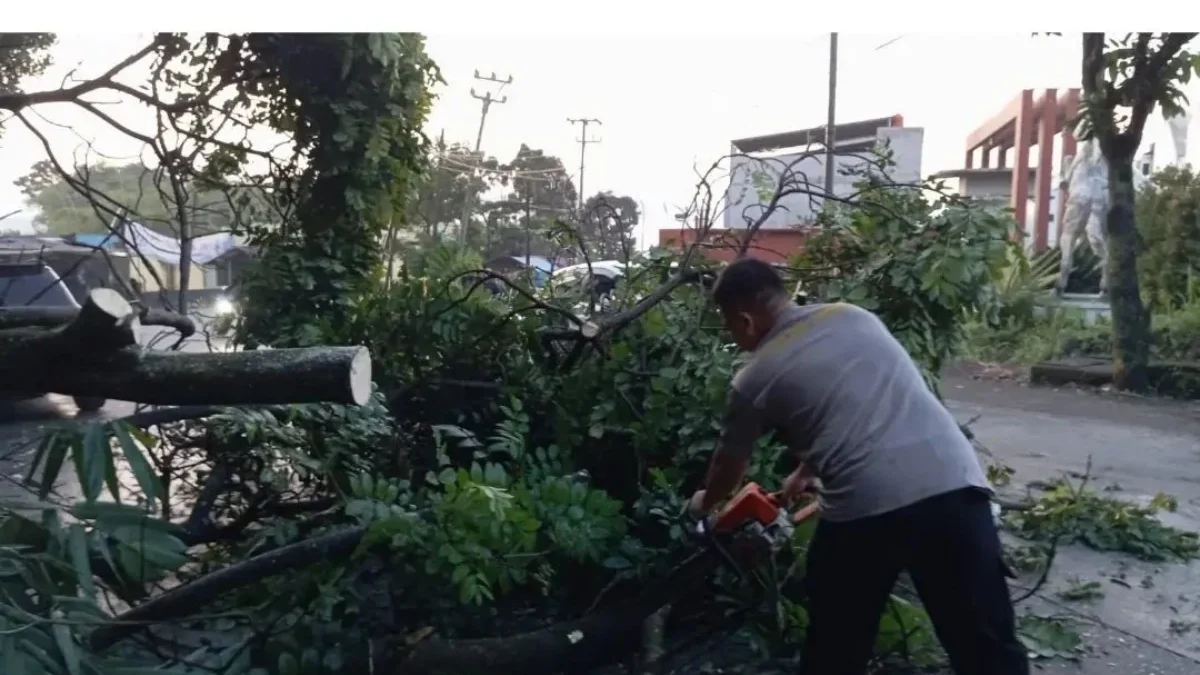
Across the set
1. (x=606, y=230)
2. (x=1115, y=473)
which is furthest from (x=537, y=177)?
(x=606, y=230)

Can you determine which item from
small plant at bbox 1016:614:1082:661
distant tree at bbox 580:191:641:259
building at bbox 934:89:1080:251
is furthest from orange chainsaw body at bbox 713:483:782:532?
building at bbox 934:89:1080:251

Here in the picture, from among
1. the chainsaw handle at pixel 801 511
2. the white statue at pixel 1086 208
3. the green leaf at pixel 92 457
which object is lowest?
the chainsaw handle at pixel 801 511

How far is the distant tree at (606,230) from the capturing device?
18.2ft

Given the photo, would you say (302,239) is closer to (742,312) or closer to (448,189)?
(742,312)

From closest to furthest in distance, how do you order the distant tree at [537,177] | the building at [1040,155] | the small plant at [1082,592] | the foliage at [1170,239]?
the small plant at [1082,592]
the foliage at [1170,239]
the building at [1040,155]
the distant tree at [537,177]

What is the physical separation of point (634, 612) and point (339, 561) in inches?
41.7

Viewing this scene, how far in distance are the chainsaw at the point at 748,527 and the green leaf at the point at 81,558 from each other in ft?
5.98

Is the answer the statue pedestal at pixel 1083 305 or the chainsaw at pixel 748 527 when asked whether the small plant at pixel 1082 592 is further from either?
the statue pedestal at pixel 1083 305

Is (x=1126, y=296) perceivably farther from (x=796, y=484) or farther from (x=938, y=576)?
(x=938, y=576)

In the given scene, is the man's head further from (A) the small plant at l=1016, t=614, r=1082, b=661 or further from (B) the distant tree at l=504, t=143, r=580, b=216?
(B) the distant tree at l=504, t=143, r=580, b=216

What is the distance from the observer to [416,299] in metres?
5.78

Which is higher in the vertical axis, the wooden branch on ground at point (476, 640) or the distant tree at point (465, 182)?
the distant tree at point (465, 182)

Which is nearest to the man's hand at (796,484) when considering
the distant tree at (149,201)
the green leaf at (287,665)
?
the green leaf at (287,665)

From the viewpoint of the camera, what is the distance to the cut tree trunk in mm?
2873
